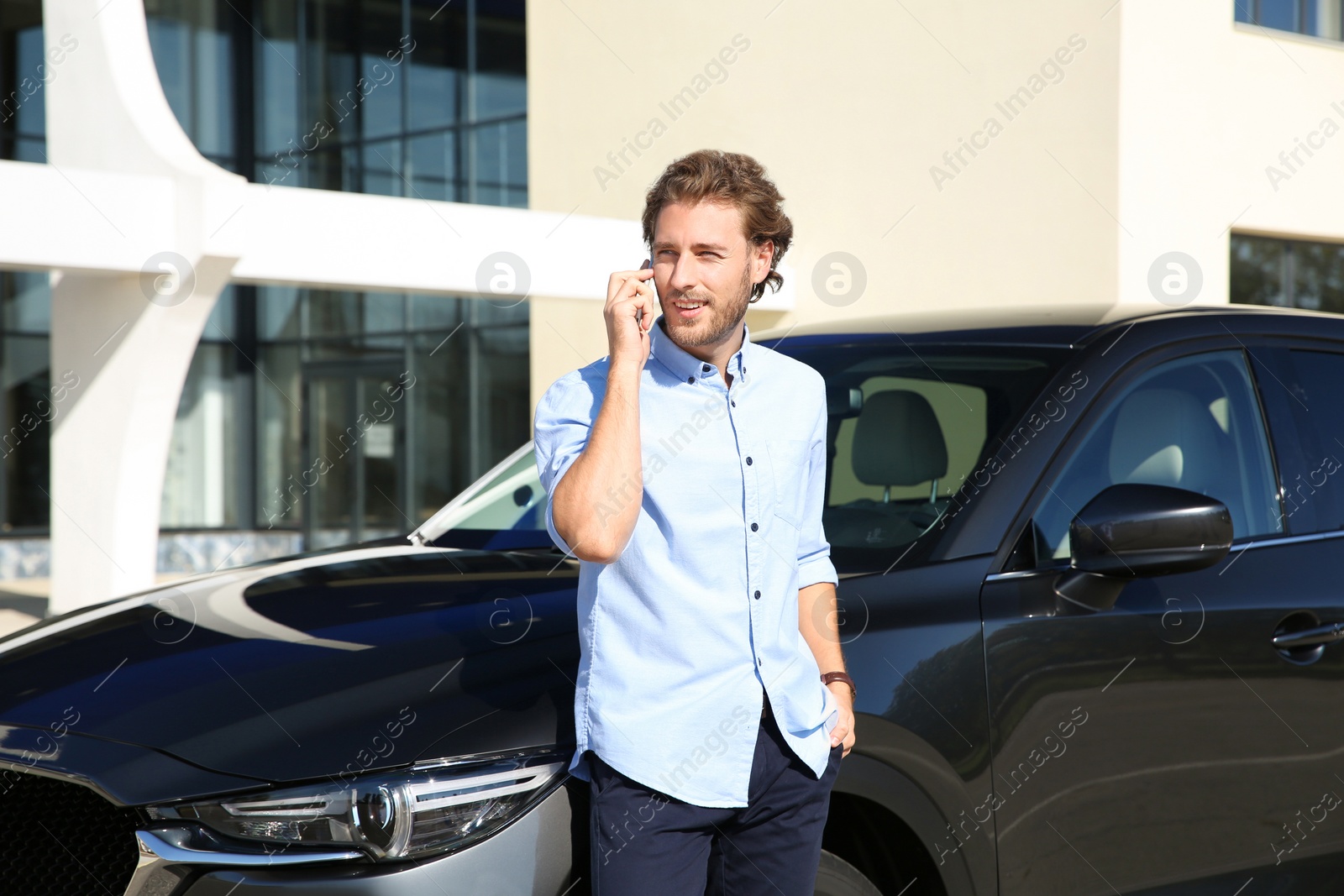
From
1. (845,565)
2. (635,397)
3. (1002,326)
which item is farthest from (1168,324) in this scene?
(635,397)

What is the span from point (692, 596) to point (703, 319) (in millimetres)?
416

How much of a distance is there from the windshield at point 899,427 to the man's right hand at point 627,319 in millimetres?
901

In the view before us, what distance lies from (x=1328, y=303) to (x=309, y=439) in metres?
13.7

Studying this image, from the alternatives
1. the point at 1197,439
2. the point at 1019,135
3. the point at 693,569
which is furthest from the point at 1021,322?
the point at 1019,135

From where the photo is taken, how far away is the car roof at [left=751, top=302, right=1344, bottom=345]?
119 inches

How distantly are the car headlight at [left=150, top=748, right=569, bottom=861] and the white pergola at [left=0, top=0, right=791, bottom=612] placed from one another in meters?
8.00

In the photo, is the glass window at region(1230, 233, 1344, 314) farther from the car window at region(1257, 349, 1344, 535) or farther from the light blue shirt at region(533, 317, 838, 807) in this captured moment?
the light blue shirt at region(533, 317, 838, 807)

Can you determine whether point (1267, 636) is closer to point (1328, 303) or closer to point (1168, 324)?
point (1168, 324)

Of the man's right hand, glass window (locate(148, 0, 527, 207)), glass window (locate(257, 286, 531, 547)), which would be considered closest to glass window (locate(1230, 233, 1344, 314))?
glass window (locate(257, 286, 531, 547))

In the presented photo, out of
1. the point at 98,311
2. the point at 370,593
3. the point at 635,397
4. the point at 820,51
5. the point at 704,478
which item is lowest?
the point at 370,593

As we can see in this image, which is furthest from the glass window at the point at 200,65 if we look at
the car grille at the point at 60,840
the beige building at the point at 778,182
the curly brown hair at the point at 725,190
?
the curly brown hair at the point at 725,190

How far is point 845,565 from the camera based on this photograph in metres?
2.54

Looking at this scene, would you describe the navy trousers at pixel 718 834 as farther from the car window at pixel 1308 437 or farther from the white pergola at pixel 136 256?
the white pergola at pixel 136 256

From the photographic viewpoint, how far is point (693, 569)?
6.38 feet
